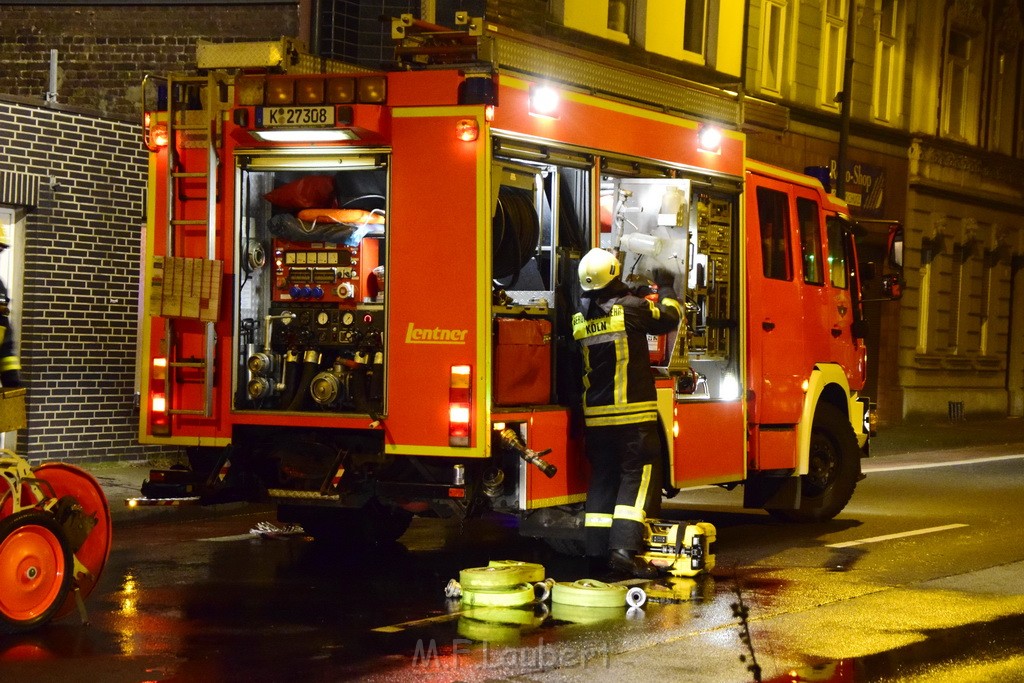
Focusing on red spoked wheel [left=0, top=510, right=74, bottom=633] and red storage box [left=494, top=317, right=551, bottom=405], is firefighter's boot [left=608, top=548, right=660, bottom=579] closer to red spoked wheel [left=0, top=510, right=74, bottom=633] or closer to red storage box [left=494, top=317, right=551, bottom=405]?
red storage box [left=494, top=317, right=551, bottom=405]

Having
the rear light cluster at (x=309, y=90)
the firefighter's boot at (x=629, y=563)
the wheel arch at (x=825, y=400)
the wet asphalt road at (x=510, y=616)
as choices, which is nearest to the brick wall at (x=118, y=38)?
the wet asphalt road at (x=510, y=616)

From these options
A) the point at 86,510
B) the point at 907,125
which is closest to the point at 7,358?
the point at 86,510

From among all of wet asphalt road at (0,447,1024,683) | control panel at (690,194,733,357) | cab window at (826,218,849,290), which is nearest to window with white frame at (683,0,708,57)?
cab window at (826,218,849,290)

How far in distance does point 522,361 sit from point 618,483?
0.99 meters

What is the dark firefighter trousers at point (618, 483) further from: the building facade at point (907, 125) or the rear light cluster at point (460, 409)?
the building facade at point (907, 125)

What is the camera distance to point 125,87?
15.9 metres

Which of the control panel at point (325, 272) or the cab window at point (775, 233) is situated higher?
the cab window at point (775, 233)

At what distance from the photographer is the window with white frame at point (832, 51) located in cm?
2630

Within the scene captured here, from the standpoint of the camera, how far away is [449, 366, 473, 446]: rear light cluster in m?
8.28

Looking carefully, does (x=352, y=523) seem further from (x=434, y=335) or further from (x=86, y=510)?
(x=86, y=510)

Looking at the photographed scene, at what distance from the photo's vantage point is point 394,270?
27.8 feet

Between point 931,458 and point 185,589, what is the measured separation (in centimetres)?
1291

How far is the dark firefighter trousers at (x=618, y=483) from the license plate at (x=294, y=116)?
7.71 ft

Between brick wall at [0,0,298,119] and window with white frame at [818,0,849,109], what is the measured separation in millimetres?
12632
